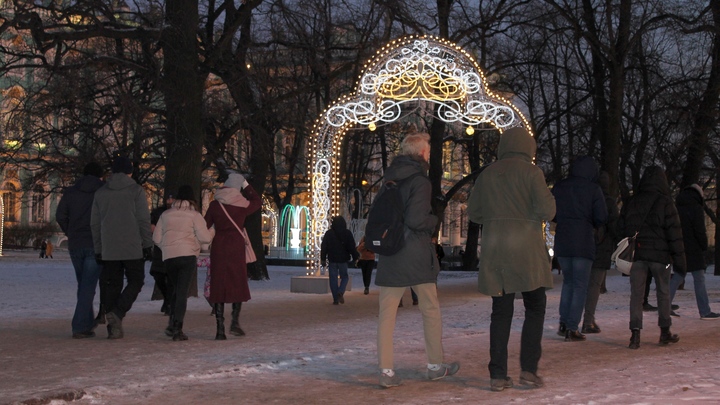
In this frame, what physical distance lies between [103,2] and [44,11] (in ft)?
4.02

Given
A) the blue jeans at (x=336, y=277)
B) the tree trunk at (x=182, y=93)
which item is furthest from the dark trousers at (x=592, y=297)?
Result: the tree trunk at (x=182, y=93)

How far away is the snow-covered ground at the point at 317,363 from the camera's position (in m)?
7.76

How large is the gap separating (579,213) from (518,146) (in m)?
2.97

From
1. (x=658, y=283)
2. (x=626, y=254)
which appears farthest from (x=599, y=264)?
(x=658, y=283)

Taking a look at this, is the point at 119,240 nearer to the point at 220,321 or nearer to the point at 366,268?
the point at 220,321

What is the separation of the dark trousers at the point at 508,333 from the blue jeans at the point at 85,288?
547 cm

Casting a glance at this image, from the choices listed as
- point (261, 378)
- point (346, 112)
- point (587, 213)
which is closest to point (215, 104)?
point (346, 112)

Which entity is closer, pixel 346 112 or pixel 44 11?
pixel 44 11

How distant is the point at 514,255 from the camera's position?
26.9 feet

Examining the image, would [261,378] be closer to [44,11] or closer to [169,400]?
[169,400]

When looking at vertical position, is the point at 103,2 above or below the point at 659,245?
above

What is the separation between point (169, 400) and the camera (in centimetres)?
760

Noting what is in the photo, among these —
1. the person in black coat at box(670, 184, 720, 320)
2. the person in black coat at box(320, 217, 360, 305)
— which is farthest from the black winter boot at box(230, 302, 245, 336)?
the person in black coat at box(320, 217, 360, 305)

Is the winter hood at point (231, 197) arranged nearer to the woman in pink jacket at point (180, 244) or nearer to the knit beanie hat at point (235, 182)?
the knit beanie hat at point (235, 182)
